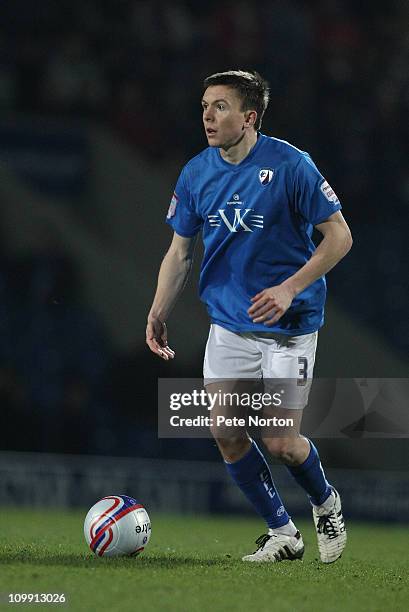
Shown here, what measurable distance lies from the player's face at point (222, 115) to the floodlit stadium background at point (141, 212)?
13.7ft

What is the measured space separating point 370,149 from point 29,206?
3.30 metres

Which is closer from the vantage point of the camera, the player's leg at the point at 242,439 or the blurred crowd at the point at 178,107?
the player's leg at the point at 242,439

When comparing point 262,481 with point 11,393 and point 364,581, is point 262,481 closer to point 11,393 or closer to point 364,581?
point 364,581

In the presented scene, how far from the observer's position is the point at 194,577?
4508 millimetres

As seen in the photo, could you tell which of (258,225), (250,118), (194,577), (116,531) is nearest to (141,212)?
(250,118)

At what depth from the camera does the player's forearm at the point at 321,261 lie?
16.3 feet

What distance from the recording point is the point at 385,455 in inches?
363

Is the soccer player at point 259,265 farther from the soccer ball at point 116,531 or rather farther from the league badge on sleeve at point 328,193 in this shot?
the soccer ball at point 116,531

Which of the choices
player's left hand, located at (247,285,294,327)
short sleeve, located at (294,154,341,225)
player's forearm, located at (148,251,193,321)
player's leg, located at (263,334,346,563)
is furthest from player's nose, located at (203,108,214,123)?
player's leg, located at (263,334,346,563)

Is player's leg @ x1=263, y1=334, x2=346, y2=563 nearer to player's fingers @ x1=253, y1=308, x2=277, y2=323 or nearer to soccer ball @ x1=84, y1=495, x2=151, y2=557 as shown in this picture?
player's fingers @ x1=253, y1=308, x2=277, y2=323

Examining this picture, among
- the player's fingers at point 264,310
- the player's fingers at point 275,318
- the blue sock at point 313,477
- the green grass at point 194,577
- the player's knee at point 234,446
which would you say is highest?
the player's fingers at point 264,310

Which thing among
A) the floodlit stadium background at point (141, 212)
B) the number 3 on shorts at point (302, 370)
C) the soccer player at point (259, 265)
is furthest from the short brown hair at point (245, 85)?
the floodlit stadium background at point (141, 212)

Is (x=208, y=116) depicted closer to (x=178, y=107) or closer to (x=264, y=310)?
(x=264, y=310)

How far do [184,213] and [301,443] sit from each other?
1216 millimetres
